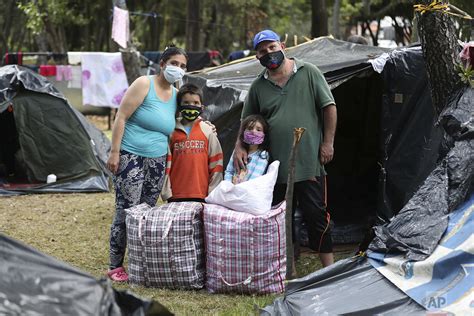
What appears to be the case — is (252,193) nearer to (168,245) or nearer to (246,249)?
(246,249)

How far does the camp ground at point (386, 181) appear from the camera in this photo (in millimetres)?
4293

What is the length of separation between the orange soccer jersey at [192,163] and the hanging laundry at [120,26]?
7.13 metres

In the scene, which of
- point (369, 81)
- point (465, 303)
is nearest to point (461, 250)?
point (465, 303)

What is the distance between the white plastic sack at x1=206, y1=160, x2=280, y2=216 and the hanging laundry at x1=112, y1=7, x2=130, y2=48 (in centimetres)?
775

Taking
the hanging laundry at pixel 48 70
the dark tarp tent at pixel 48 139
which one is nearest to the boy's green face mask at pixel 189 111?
the dark tarp tent at pixel 48 139

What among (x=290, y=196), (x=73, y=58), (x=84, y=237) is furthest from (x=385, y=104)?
(x=73, y=58)

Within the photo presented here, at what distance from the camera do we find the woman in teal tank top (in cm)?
571

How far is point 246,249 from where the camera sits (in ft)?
18.0

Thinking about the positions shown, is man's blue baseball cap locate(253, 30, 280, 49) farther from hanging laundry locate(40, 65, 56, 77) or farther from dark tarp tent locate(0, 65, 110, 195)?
hanging laundry locate(40, 65, 56, 77)

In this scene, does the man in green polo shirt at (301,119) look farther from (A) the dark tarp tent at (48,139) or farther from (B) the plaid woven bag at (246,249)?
(A) the dark tarp tent at (48,139)

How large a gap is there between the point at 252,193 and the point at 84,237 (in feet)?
9.77

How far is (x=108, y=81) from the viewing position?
1838cm

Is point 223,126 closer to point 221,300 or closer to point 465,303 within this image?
point 221,300

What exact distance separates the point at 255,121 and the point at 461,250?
1919 millimetres
